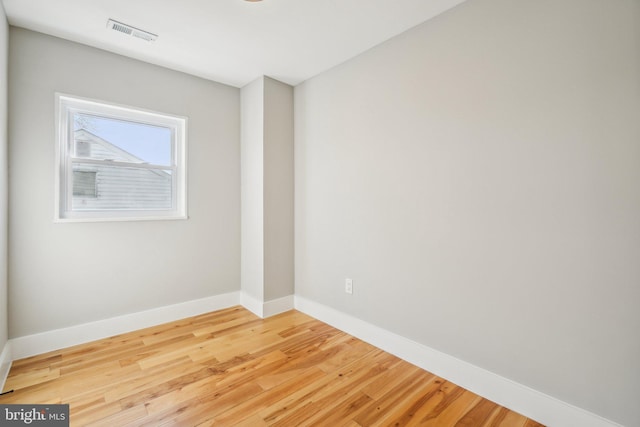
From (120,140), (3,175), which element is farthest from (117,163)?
(3,175)

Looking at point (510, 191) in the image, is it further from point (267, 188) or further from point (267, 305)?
point (267, 305)

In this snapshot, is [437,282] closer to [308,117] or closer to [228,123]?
[308,117]

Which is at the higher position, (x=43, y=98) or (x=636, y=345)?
(x=43, y=98)

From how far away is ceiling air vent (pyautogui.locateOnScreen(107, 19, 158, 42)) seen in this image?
2.21 metres

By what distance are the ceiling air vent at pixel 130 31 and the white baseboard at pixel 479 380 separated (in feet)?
9.32

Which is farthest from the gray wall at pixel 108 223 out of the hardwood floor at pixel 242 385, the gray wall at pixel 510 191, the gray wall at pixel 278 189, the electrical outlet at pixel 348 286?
the gray wall at pixel 510 191

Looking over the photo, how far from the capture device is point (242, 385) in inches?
77.4

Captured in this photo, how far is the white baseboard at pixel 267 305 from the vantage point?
10.2 ft

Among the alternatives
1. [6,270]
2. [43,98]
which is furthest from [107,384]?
[43,98]

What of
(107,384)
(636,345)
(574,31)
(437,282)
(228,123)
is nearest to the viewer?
(636,345)

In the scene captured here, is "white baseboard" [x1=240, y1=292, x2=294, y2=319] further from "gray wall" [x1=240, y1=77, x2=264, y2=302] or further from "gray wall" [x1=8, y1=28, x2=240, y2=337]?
"gray wall" [x1=8, y1=28, x2=240, y2=337]

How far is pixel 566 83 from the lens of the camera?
1567mm

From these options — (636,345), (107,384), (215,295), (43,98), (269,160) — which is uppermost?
(43,98)

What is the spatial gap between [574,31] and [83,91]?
3423 millimetres
